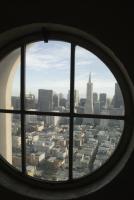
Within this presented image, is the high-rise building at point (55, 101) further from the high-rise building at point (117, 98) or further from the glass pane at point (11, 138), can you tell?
the high-rise building at point (117, 98)

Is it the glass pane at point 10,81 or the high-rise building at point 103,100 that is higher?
the glass pane at point 10,81

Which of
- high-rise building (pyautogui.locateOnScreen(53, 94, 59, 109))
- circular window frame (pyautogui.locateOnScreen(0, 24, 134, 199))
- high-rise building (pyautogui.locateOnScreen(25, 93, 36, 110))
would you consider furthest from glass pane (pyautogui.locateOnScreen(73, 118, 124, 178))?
high-rise building (pyautogui.locateOnScreen(25, 93, 36, 110))

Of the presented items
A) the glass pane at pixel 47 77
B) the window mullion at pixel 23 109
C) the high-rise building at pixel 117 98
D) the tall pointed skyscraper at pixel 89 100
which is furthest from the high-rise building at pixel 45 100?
the high-rise building at pixel 117 98

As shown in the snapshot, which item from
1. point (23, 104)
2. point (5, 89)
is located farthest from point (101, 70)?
point (5, 89)

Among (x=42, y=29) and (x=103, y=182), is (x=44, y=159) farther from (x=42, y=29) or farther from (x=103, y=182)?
(x=42, y=29)

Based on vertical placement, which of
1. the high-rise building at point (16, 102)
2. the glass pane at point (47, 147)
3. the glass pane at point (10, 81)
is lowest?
the glass pane at point (47, 147)

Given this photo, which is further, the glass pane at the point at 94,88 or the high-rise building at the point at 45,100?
the high-rise building at the point at 45,100
